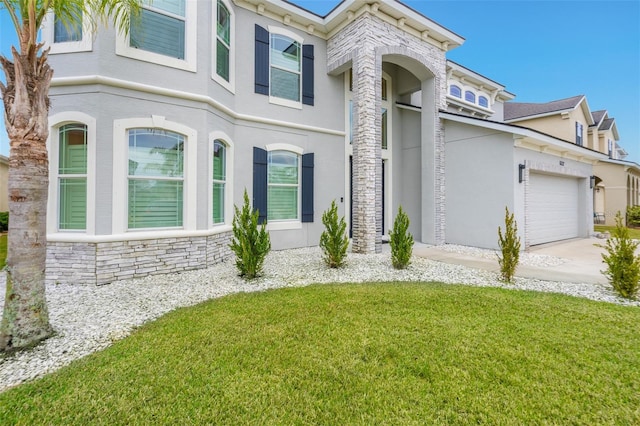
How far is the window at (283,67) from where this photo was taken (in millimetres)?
8906

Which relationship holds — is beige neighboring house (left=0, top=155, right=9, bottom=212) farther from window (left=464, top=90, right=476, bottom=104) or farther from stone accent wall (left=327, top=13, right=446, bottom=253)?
window (left=464, top=90, right=476, bottom=104)

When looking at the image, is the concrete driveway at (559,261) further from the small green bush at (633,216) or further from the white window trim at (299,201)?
the small green bush at (633,216)

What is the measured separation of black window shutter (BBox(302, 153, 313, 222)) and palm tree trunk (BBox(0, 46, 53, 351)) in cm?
692

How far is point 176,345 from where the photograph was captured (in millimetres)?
3342

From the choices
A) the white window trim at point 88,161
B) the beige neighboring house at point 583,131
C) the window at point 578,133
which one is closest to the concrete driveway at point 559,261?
the white window trim at point 88,161

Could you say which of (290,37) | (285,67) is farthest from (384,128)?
(290,37)

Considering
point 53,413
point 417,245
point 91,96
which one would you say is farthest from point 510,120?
point 53,413

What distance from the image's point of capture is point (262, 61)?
891cm

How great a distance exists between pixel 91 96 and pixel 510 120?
22.2 m

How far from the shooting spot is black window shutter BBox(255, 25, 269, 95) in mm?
8820

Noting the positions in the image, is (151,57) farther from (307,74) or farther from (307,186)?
(307,186)

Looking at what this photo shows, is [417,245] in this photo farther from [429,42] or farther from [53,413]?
[53,413]

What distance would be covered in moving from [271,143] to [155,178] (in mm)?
3792

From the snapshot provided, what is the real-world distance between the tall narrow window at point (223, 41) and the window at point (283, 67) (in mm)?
987
